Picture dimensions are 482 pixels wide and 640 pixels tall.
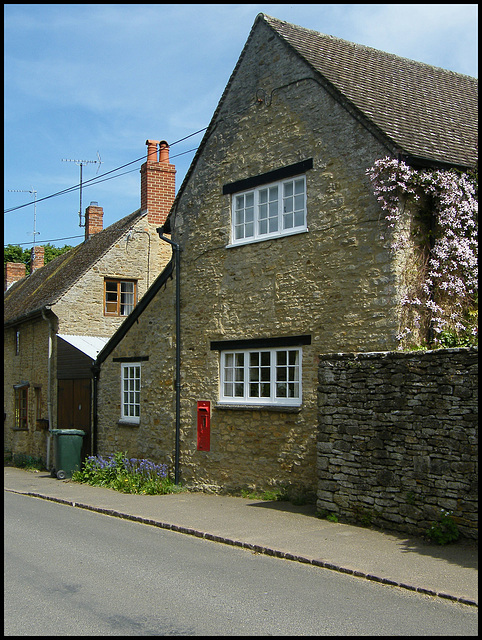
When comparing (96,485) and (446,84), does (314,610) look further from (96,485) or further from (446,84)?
(446,84)

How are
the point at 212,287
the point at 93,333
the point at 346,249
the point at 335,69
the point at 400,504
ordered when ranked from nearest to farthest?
the point at 400,504 → the point at 346,249 → the point at 335,69 → the point at 212,287 → the point at 93,333

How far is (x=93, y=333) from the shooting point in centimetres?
2228

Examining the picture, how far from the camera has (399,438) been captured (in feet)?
31.6

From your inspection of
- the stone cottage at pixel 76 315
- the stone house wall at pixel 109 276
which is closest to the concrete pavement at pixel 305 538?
the stone cottage at pixel 76 315

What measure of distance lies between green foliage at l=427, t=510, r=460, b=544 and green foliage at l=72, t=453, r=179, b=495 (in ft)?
22.9

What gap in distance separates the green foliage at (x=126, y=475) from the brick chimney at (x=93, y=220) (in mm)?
12647

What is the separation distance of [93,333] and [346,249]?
483 inches

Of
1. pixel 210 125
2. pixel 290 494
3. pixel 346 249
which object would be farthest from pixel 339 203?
pixel 290 494

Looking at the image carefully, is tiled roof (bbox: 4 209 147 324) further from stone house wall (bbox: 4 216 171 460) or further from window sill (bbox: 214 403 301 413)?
window sill (bbox: 214 403 301 413)

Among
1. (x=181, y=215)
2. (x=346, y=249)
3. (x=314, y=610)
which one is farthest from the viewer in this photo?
(x=181, y=215)

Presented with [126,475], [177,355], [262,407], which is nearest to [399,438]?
[262,407]

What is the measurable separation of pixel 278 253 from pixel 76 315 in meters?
10.6

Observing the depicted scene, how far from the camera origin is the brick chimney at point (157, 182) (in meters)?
22.9

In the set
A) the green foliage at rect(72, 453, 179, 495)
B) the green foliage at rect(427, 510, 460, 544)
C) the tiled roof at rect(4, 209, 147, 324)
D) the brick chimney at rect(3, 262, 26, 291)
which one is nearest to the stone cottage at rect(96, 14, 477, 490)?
the green foliage at rect(72, 453, 179, 495)
